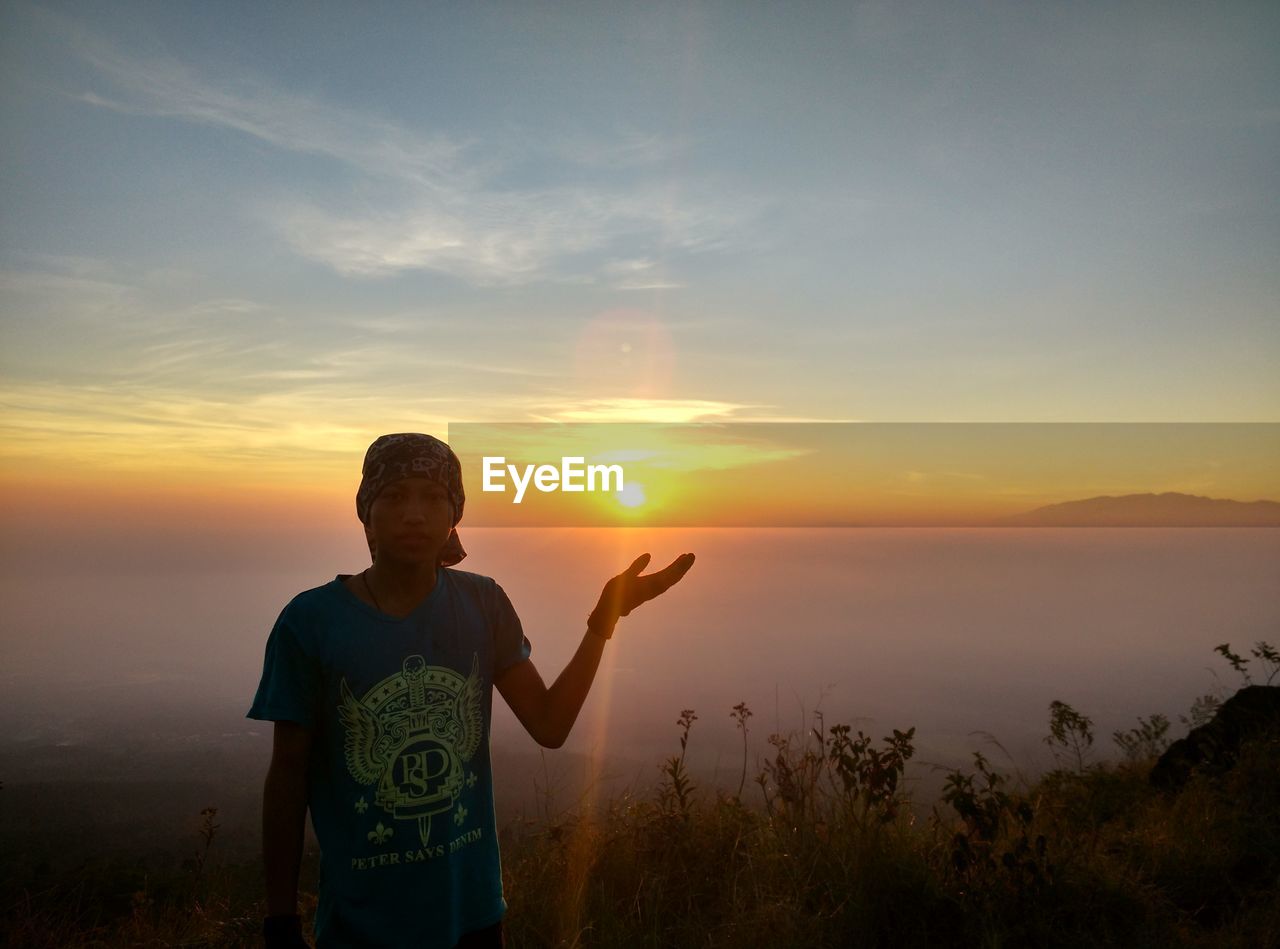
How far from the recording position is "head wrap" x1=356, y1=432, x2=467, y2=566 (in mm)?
2340

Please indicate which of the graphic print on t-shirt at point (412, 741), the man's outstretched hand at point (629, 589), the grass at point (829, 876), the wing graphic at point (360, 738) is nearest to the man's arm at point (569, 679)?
the man's outstretched hand at point (629, 589)

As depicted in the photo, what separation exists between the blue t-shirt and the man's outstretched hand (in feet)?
1.61

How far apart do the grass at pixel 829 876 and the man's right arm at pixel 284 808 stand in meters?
1.64

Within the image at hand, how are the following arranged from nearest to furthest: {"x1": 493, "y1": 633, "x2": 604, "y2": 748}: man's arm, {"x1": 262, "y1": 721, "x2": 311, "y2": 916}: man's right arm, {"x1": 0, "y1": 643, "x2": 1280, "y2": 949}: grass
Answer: {"x1": 262, "y1": 721, "x2": 311, "y2": 916}: man's right arm < {"x1": 493, "y1": 633, "x2": 604, "y2": 748}: man's arm < {"x1": 0, "y1": 643, "x2": 1280, "y2": 949}: grass

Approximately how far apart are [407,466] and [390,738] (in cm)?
79

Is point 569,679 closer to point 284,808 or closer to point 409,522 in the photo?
point 409,522

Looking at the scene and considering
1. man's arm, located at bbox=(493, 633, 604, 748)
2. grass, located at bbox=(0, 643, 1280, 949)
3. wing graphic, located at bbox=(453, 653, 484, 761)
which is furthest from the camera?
grass, located at bbox=(0, 643, 1280, 949)

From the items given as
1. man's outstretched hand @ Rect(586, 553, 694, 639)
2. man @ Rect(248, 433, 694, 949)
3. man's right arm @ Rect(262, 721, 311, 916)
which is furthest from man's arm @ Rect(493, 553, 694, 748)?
man's right arm @ Rect(262, 721, 311, 916)

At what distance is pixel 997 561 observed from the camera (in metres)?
114

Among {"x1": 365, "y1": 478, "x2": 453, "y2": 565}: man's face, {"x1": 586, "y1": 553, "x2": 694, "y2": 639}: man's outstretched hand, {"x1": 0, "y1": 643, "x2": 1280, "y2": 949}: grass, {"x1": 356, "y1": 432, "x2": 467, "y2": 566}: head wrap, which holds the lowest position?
{"x1": 0, "y1": 643, "x2": 1280, "y2": 949}: grass

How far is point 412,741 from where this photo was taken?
7.00 feet

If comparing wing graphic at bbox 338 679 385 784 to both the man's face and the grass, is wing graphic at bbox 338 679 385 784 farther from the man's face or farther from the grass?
the grass

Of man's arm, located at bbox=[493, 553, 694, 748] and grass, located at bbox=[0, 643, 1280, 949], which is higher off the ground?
man's arm, located at bbox=[493, 553, 694, 748]

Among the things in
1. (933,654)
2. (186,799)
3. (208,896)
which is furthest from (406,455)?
(933,654)
